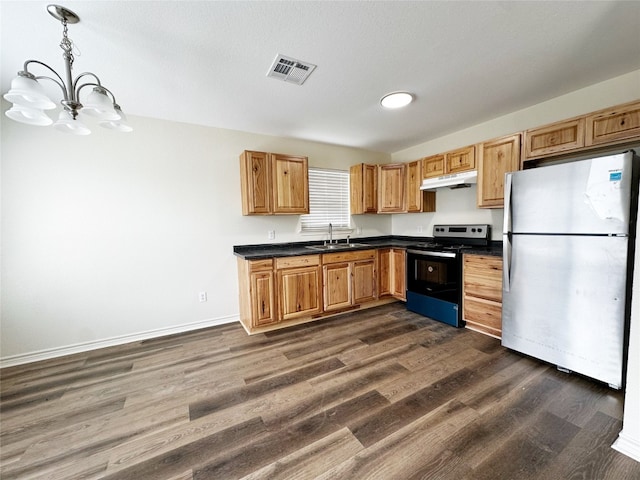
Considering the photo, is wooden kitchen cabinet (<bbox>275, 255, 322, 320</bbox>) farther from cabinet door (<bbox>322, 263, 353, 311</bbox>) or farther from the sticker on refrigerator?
the sticker on refrigerator

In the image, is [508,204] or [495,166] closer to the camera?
[508,204]

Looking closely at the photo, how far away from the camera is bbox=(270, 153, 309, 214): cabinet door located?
3240 mm

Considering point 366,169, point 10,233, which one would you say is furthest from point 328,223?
point 10,233

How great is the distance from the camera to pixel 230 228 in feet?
10.9

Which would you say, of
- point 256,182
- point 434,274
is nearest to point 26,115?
point 256,182

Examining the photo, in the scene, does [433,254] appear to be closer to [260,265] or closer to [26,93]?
[260,265]

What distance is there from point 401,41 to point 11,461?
11.8 ft

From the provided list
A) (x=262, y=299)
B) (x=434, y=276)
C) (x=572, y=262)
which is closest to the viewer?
(x=572, y=262)

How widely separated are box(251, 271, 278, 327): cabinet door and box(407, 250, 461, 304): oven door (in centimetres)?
197

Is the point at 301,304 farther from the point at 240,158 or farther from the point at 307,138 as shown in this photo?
the point at 307,138

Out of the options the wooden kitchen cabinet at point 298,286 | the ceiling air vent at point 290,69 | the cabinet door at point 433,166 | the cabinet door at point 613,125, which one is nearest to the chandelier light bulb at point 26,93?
the ceiling air vent at point 290,69

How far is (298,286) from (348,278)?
30.0 inches

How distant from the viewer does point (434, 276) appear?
10.6 feet

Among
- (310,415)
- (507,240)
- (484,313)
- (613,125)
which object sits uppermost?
(613,125)
